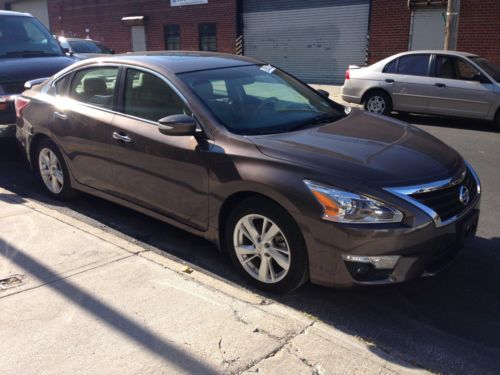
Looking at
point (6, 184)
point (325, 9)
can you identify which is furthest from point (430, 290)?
point (325, 9)

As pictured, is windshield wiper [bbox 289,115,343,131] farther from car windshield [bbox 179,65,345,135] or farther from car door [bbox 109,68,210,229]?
car door [bbox 109,68,210,229]

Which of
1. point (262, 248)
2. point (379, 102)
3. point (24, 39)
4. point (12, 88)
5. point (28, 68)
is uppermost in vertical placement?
point (24, 39)

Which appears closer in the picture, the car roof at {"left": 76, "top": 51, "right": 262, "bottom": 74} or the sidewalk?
the sidewalk

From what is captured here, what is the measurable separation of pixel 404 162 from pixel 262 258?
3.75 feet

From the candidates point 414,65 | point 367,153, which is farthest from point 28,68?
point 414,65

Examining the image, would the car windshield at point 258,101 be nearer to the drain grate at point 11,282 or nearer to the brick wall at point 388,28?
the drain grate at point 11,282

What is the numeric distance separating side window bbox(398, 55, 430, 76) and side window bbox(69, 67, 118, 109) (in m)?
7.43

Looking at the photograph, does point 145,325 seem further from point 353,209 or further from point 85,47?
point 85,47

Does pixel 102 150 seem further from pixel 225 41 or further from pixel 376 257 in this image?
pixel 225 41

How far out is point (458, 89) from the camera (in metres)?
9.77

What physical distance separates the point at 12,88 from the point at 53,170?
2382mm

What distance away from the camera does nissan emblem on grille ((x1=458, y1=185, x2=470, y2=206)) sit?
3381 millimetres

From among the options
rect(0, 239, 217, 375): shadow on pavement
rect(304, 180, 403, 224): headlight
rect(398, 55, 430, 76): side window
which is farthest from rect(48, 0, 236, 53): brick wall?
rect(304, 180, 403, 224): headlight

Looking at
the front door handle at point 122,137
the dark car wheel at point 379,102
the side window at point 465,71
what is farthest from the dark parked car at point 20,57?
the side window at point 465,71
